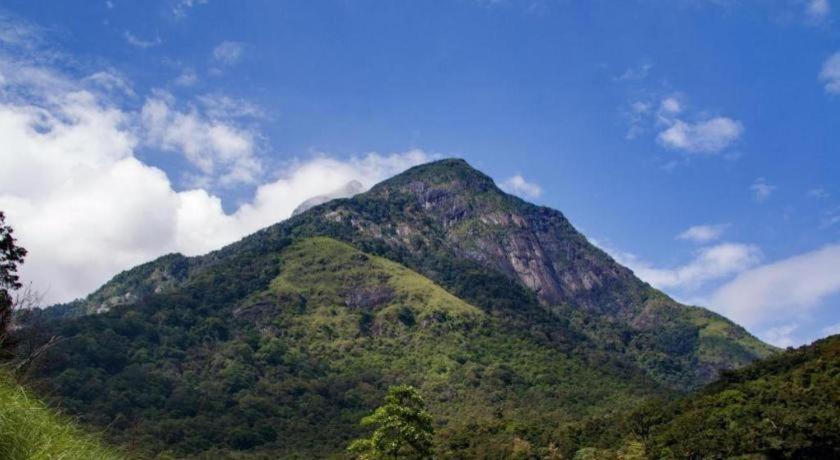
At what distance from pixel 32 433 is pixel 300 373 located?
529 ft

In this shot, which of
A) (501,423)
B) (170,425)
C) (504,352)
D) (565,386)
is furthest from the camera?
(504,352)

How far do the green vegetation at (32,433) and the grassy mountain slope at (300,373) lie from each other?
3355 inches

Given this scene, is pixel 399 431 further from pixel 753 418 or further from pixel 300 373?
pixel 300 373

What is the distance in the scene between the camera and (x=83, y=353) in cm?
15075

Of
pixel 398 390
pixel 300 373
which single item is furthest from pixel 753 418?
pixel 300 373

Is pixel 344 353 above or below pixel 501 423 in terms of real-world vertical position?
above

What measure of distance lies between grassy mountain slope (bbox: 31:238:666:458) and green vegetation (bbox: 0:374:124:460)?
85.2 metres

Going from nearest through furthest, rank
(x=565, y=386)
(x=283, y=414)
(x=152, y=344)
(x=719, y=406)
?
(x=719, y=406) < (x=283, y=414) < (x=565, y=386) < (x=152, y=344)

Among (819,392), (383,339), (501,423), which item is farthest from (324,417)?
(819,392)

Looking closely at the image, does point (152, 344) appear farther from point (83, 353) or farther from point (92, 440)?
point (92, 440)

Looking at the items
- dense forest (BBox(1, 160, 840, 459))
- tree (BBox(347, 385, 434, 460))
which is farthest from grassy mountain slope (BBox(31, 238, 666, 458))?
tree (BBox(347, 385, 434, 460))

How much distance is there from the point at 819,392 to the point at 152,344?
507 ft

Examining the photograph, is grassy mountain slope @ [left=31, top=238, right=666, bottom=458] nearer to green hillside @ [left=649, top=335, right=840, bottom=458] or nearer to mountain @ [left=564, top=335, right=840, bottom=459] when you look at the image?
mountain @ [left=564, top=335, right=840, bottom=459]

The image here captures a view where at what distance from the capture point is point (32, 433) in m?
7.42
